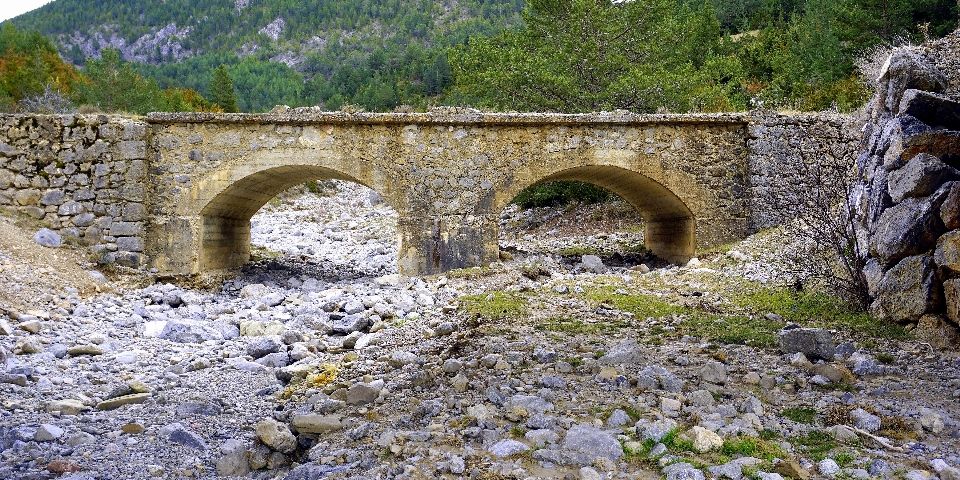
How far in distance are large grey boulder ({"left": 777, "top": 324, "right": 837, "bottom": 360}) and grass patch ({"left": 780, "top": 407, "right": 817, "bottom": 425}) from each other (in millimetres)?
1201

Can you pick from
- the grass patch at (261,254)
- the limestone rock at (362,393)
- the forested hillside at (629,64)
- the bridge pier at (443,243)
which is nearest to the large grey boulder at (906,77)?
the limestone rock at (362,393)

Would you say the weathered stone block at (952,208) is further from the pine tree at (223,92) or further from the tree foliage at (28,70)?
the pine tree at (223,92)

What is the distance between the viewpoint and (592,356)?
5605mm

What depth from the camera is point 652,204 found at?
13.9 m

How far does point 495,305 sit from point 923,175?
14.1 ft

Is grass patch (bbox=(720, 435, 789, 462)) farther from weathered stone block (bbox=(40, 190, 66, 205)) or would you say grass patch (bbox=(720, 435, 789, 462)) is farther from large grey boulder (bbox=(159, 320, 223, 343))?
weathered stone block (bbox=(40, 190, 66, 205))

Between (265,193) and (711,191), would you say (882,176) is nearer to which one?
(711,191)

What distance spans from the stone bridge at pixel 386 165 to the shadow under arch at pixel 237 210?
0.06 m

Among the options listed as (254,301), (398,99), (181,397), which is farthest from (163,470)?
(398,99)

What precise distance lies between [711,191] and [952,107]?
20.0ft

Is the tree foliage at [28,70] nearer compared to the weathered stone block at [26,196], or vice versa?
the weathered stone block at [26,196]

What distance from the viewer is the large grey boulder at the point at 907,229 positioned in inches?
233

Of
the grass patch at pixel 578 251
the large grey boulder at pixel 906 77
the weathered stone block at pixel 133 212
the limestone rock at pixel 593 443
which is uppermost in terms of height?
the large grey boulder at pixel 906 77

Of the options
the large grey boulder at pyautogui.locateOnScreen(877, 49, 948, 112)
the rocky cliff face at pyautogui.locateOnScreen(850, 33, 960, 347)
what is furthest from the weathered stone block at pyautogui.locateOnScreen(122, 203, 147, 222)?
the large grey boulder at pyautogui.locateOnScreen(877, 49, 948, 112)
